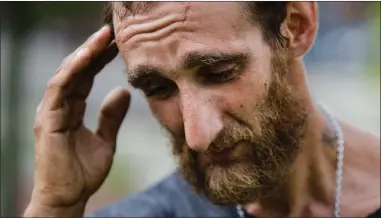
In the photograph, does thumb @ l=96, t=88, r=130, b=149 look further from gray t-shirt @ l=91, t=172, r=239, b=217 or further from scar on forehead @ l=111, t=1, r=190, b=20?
scar on forehead @ l=111, t=1, r=190, b=20

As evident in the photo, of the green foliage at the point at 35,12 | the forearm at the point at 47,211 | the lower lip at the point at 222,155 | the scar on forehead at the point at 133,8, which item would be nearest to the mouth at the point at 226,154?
the lower lip at the point at 222,155

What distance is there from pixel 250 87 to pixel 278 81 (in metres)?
0.10

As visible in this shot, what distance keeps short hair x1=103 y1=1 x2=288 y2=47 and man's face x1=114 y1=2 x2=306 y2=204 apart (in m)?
0.01

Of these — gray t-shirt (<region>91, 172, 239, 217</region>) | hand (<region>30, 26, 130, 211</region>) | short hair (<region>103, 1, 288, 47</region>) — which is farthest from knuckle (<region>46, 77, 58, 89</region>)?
gray t-shirt (<region>91, 172, 239, 217</region>)

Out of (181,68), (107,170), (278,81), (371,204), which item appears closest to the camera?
(181,68)

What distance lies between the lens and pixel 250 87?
1301 millimetres

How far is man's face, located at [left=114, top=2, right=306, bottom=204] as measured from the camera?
4.10 ft

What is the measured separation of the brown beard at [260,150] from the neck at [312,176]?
0.05 metres

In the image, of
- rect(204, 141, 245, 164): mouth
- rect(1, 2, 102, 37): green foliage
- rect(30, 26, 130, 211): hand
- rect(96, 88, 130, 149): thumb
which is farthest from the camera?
rect(1, 2, 102, 37): green foliage

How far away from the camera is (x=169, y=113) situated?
138 centimetres

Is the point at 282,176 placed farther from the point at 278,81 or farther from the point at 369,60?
the point at 369,60

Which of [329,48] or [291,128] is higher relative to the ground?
[291,128]

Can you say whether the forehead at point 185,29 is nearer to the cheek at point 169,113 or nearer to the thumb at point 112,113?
the cheek at point 169,113

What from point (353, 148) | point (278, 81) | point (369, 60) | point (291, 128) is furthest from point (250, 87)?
point (369, 60)
